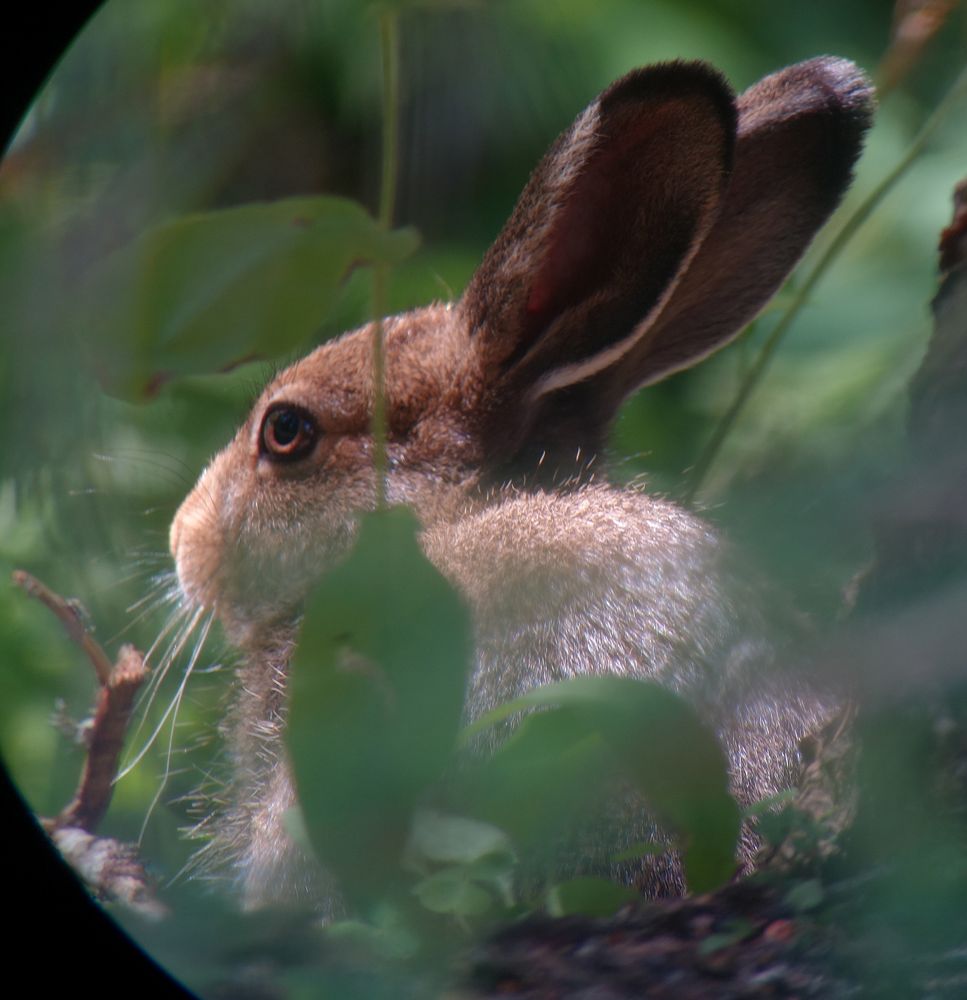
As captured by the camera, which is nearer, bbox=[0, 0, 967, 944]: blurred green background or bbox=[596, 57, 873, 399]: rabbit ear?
bbox=[0, 0, 967, 944]: blurred green background

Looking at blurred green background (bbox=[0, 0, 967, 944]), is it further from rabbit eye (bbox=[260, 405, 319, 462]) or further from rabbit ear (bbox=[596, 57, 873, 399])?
rabbit eye (bbox=[260, 405, 319, 462])

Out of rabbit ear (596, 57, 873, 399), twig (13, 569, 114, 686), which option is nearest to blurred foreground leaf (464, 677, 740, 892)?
twig (13, 569, 114, 686)

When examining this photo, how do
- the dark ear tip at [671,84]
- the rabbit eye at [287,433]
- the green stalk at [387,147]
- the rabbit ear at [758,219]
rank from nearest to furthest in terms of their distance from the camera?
1. the green stalk at [387,147]
2. the dark ear tip at [671,84]
3. the rabbit ear at [758,219]
4. the rabbit eye at [287,433]

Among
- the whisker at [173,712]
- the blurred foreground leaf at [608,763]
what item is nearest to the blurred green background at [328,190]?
the whisker at [173,712]

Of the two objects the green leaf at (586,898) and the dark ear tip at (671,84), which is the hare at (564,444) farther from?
the green leaf at (586,898)

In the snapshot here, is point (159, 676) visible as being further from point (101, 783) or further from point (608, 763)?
point (608, 763)

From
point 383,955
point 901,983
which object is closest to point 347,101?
point 383,955
